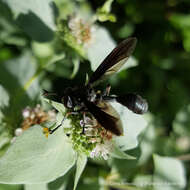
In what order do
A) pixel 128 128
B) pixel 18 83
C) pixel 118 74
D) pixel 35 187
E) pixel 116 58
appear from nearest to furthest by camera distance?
1. pixel 116 58
2. pixel 35 187
3. pixel 128 128
4. pixel 18 83
5. pixel 118 74

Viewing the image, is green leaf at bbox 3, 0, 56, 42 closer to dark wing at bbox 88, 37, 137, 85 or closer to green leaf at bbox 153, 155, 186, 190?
dark wing at bbox 88, 37, 137, 85

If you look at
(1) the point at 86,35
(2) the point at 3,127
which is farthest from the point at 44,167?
(1) the point at 86,35

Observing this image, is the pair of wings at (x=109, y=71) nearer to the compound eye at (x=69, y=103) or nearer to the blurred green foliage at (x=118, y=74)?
the compound eye at (x=69, y=103)

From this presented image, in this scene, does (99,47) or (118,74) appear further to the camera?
(118,74)

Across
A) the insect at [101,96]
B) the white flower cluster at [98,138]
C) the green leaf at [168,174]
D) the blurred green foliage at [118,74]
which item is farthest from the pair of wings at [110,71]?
the green leaf at [168,174]

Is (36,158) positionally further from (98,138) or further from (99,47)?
(99,47)

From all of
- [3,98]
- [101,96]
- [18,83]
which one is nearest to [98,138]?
[101,96]
